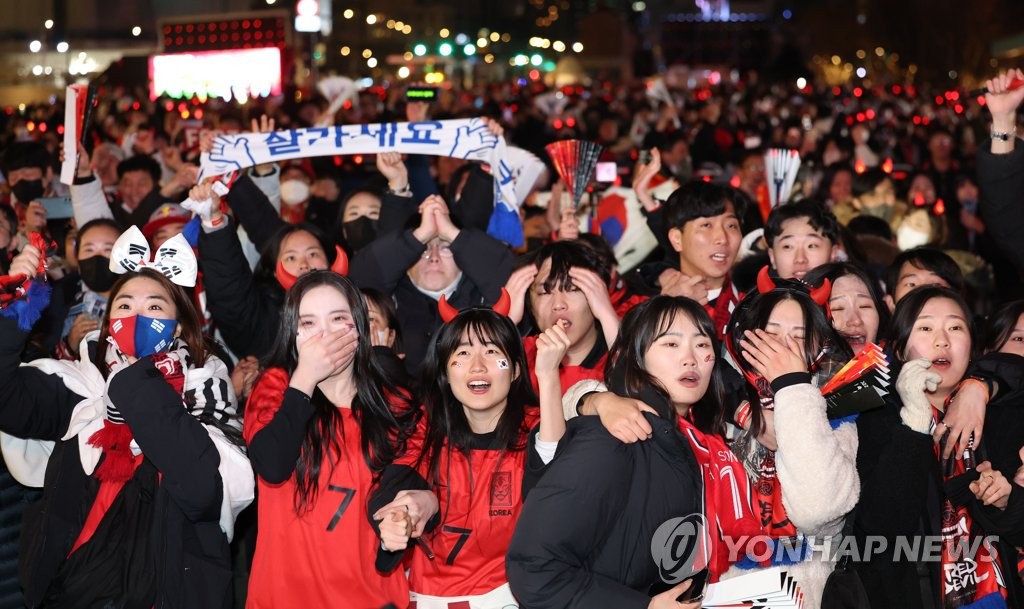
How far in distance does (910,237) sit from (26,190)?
6.43 m

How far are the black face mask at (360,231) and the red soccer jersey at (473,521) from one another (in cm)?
286

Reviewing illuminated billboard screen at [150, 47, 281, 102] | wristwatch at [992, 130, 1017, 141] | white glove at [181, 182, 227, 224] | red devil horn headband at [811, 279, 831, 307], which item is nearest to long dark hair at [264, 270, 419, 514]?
white glove at [181, 182, 227, 224]

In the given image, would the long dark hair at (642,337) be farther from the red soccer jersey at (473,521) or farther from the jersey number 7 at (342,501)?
the jersey number 7 at (342,501)

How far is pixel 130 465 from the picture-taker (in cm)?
443

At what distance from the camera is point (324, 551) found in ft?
13.5

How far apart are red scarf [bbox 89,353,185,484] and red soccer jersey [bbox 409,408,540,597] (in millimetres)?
1062

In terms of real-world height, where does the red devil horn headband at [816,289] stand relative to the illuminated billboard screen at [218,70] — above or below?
below

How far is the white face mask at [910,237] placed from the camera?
8.83 metres

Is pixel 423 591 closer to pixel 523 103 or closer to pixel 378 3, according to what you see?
pixel 523 103

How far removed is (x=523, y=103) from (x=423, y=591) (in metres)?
18.3

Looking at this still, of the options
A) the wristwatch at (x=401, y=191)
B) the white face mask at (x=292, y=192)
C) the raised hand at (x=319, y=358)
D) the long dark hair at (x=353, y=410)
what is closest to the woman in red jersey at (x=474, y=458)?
the long dark hair at (x=353, y=410)

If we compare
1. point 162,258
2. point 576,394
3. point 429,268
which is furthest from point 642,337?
point 429,268

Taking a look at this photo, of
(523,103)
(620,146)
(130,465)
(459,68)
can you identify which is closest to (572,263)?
(130,465)

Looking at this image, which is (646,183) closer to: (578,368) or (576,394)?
(578,368)
